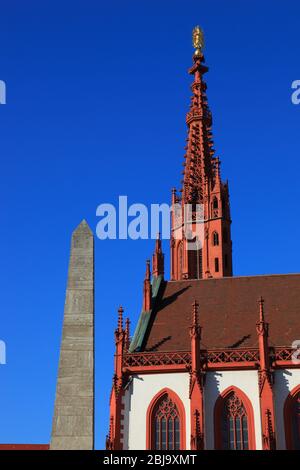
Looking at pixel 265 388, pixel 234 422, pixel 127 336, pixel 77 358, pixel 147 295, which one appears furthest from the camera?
pixel 147 295

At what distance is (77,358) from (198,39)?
60.9 m

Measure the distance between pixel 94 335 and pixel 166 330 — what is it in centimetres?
2233

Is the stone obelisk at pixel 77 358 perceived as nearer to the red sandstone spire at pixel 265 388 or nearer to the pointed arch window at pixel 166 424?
the red sandstone spire at pixel 265 388

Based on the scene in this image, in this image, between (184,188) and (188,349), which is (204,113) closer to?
(184,188)

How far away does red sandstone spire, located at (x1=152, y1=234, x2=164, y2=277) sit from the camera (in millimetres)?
45697

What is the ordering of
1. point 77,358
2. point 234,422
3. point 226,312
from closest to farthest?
point 77,358, point 234,422, point 226,312

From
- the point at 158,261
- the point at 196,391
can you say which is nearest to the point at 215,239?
the point at 158,261

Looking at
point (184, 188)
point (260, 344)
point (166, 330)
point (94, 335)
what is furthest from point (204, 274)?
point (94, 335)

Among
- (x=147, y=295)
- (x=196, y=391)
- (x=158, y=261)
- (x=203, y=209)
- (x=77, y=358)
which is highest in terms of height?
(x=203, y=209)

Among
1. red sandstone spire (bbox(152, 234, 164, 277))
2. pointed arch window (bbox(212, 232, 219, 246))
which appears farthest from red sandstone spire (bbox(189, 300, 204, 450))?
pointed arch window (bbox(212, 232, 219, 246))

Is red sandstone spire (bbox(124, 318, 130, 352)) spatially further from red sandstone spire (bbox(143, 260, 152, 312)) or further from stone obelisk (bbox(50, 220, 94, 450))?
stone obelisk (bbox(50, 220, 94, 450))

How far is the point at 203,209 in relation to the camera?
60.2 meters

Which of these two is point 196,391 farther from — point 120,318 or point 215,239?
point 215,239

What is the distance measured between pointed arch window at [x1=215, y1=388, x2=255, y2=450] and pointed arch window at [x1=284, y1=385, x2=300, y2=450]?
1725 mm
